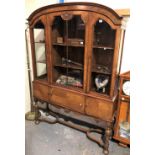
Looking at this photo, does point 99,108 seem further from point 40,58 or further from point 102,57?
point 40,58

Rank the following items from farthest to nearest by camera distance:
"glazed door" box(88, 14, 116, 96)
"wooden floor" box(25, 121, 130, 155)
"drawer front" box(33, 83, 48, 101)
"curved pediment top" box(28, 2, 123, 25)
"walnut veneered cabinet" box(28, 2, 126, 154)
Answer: "drawer front" box(33, 83, 48, 101), "wooden floor" box(25, 121, 130, 155), "glazed door" box(88, 14, 116, 96), "walnut veneered cabinet" box(28, 2, 126, 154), "curved pediment top" box(28, 2, 123, 25)

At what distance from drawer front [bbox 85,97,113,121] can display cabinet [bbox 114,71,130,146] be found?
0.22m

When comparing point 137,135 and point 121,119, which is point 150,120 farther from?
point 121,119

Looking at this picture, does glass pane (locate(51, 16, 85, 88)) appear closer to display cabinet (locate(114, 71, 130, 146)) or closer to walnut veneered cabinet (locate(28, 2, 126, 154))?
walnut veneered cabinet (locate(28, 2, 126, 154))

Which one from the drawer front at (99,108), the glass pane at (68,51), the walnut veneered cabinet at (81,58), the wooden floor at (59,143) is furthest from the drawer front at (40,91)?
the drawer front at (99,108)

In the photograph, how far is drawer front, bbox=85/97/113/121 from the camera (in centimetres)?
176

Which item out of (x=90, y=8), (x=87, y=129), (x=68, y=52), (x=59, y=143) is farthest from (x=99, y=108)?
(x=90, y=8)

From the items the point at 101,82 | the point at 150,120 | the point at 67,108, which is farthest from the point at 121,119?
the point at 150,120

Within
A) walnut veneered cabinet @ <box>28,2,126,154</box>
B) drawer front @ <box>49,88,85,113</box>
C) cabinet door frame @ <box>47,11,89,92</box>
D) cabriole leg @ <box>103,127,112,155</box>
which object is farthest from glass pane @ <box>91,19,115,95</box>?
cabriole leg @ <box>103,127,112,155</box>

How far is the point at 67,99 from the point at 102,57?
29.0 inches

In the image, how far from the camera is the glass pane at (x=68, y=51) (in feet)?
6.32

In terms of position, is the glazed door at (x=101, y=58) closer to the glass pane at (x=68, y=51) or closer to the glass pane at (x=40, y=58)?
the glass pane at (x=68, y=51)

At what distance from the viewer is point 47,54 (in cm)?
203

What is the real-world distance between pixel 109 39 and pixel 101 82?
→ 546 millimetres
